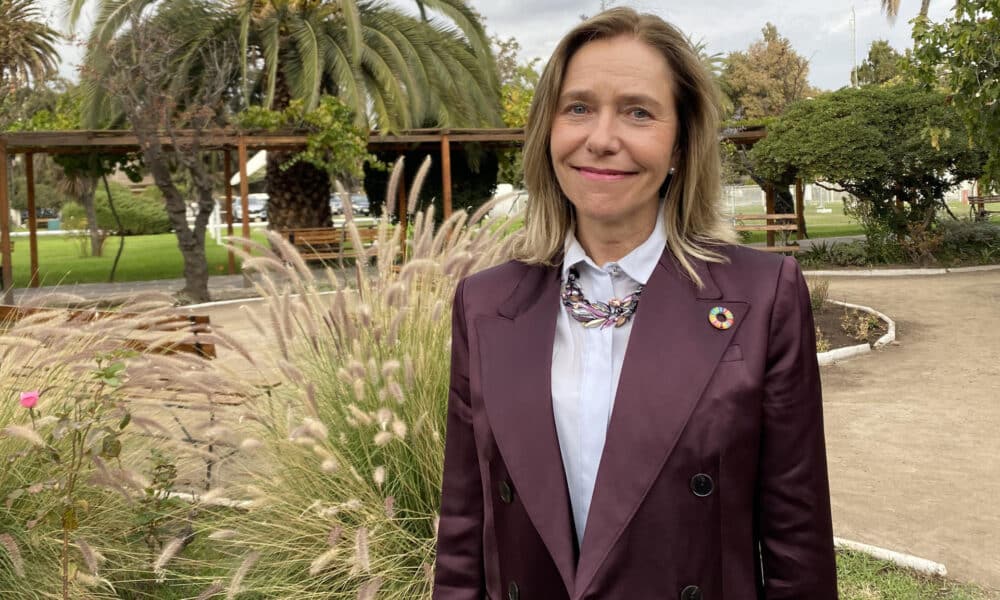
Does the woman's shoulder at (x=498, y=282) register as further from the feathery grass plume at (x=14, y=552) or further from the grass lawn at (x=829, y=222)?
the grass lawn at (x=829, y=222)

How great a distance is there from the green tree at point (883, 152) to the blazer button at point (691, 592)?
18179mm

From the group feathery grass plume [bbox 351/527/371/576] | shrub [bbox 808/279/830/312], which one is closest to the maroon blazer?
feathery grass plume [bbox 351/527/371/576]

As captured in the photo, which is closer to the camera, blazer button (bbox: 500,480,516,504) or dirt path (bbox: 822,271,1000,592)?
blazer button (bbox: 500,480,516,504)

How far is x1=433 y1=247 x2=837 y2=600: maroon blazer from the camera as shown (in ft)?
5.25

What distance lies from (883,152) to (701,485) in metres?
18.4

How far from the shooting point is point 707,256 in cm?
177

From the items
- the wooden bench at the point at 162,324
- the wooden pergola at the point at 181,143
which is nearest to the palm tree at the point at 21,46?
the wooden pergola at the point at 181,143

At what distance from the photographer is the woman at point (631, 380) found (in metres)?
1.61

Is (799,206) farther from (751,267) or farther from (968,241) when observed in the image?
(751,267)

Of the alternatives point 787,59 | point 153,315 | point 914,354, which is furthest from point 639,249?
point 787,59

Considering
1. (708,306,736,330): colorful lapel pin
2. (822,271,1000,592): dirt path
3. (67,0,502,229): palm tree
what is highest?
(67,0,502,229): palm tree

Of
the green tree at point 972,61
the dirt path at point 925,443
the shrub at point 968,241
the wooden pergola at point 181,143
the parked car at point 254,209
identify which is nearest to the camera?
the dirt path at point 925,443

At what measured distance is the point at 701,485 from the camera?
160 cm

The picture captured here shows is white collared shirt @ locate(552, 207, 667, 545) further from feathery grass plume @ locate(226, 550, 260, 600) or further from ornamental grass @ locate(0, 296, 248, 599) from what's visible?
ornamental grass @ locate(0, 296, 248, 599)
